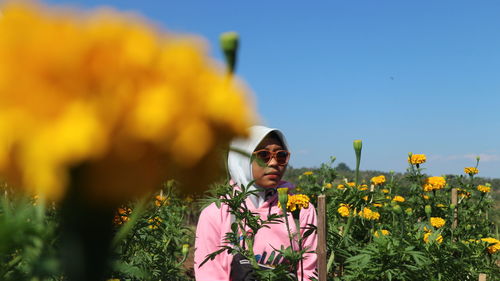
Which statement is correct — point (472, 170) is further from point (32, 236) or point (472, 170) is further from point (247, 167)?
point (32, 236)

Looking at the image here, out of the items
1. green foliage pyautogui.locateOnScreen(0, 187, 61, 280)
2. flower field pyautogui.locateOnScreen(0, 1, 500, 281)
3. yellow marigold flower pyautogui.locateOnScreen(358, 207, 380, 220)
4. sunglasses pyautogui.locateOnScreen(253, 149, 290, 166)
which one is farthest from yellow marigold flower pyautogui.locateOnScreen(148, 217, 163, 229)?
flower field pyautogui.locateOnScreen(0, 1, 500, 281)

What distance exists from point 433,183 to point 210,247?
1881 millimetres

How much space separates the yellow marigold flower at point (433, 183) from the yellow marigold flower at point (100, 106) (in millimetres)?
3160

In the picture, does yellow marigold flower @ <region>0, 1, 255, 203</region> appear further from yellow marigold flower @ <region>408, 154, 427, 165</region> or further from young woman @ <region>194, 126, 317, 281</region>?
yellow marigold flower @ <region>408, 154, 427, 165</region>

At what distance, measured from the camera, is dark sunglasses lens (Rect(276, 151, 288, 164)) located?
225cm

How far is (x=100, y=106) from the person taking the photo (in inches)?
9.7

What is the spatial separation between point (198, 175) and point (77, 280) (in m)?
0.09

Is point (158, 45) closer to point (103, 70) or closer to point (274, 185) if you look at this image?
point (103, 70)

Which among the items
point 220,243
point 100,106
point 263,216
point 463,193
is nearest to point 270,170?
Result: point 263,216

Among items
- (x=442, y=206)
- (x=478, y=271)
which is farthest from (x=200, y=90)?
(x=442, y=206)

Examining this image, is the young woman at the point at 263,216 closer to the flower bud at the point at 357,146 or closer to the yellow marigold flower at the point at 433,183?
the flower bud at the point at 357,146

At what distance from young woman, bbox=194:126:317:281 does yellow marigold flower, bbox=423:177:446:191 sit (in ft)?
4.26

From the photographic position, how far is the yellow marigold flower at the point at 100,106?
242 mm

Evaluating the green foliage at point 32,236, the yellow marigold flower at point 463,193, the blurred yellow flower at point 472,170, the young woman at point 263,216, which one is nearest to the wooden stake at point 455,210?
the yellow marigold flower at point 463,193
